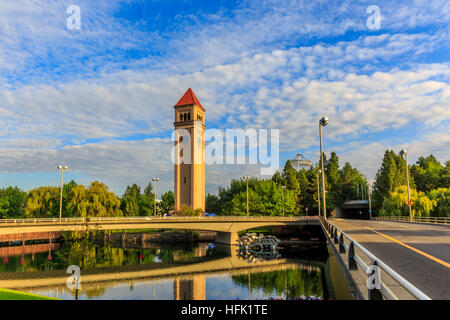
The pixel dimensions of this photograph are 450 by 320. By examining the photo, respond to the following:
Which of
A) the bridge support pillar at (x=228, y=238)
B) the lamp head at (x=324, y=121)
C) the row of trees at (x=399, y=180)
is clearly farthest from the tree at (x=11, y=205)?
the row of trees at (x=399, y=180)

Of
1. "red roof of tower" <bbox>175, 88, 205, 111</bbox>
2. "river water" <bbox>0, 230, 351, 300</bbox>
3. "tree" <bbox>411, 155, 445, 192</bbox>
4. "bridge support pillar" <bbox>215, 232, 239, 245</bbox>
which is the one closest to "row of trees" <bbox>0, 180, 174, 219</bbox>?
"river water" <bbox>0, 230, 351, 300</bbox>

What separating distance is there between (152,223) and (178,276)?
23360mm

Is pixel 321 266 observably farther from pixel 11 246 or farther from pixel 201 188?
pixel 11 246

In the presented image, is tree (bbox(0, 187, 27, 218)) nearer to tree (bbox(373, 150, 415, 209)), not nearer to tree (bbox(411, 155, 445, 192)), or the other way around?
tree (bbox(373, 150, 415, 209))

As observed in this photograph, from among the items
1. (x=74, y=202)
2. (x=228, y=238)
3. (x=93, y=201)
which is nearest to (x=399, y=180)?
(x=228, y=238)

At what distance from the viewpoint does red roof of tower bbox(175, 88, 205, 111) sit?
302 ft

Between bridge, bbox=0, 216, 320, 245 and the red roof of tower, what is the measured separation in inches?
1653

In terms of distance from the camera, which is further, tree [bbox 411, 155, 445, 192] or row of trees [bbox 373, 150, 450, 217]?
tree [bbox 411, 155, 445, 192]

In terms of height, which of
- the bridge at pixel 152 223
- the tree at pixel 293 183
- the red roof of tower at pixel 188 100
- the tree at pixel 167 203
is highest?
the red roof of tower at pixel 188 100

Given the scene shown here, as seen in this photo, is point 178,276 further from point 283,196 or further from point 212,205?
point 212,205

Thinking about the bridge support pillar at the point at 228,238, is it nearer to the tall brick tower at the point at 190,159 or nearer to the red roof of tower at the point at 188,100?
the tall brick tower at the point at 190,159

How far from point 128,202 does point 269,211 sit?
4222cm

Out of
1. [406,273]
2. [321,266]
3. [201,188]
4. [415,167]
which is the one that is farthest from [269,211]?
[406,273]

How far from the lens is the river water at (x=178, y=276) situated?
89.2ft
